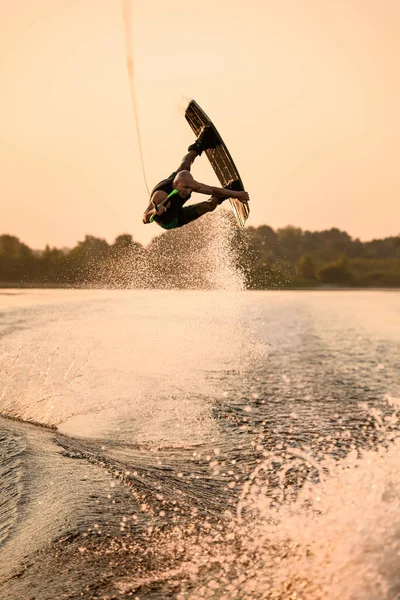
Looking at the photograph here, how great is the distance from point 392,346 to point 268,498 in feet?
74.1

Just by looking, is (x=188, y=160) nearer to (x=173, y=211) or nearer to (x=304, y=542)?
(x=173, y=211)

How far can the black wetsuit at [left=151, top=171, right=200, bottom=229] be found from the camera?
23.4 ft

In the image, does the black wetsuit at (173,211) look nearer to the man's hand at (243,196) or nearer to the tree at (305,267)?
the man's hand at (243,196)

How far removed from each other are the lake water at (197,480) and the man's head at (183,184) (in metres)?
4.36

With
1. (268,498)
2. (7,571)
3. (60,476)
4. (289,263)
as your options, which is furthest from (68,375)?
(289,263)

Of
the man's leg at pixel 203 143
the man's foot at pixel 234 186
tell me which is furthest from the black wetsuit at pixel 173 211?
the man's foot at pixel 234 186

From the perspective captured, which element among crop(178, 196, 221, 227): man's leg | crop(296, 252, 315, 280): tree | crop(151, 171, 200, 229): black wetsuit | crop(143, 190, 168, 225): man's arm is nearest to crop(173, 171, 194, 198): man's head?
crop(151, 171, 200, 229): black wetsuit

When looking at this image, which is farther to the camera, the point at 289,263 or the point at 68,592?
the point at 289,263

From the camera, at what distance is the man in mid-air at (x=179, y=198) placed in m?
6.96

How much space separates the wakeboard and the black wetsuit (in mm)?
1117

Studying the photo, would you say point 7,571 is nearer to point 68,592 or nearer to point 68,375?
point 68,592

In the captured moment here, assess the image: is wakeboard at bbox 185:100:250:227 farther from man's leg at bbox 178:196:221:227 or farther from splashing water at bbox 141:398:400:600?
splashing water at bbox 141:398:400:600

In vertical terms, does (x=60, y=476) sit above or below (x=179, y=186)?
below

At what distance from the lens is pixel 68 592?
593 cm
